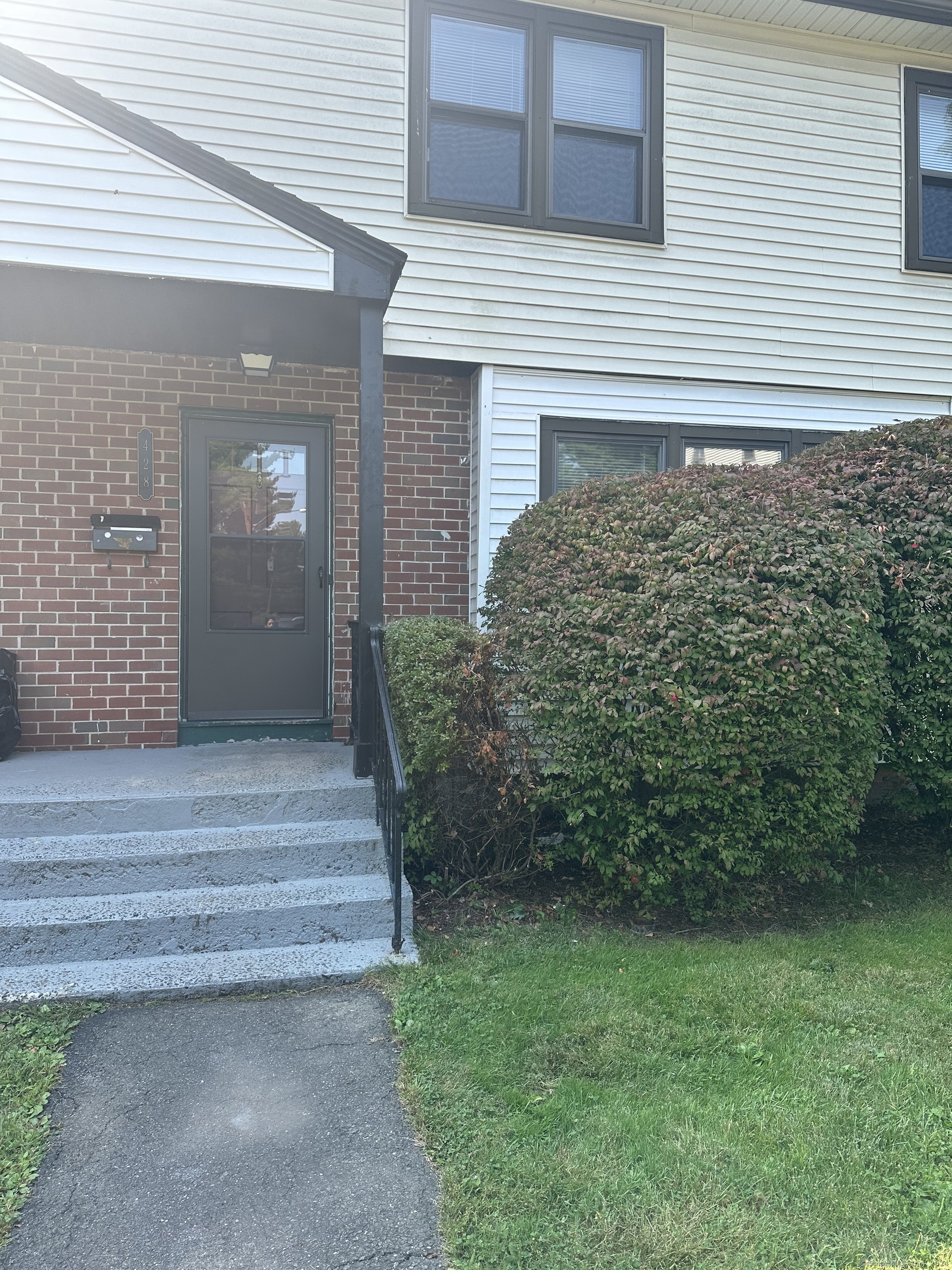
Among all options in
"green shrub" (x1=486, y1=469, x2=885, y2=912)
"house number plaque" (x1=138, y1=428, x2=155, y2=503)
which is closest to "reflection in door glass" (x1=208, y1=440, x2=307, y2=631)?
"house number plaque" (x1=138, y1=428, x2=155, y2=503)

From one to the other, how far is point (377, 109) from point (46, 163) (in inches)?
97.9

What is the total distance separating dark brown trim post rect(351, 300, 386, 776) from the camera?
469 centimetres

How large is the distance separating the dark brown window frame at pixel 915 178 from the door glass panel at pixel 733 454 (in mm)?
1851

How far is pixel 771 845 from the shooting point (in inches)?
155

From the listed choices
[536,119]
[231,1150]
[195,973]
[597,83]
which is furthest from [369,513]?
[597,83]

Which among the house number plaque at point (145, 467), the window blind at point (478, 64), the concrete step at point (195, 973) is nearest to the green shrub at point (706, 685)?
the concrete step at point (195, 973)

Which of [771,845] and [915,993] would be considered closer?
[915,993]

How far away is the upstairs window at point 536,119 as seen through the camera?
6148 millimetres

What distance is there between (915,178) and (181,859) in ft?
23.6

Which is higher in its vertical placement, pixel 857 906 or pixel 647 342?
pixel 647 342

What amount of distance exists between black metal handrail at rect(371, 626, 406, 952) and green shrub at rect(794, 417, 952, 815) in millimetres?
2383

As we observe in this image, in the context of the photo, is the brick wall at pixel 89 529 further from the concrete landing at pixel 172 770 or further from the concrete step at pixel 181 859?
the concrete step at pixel 181 859

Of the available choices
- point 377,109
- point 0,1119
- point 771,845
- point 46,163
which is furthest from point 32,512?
point 771,845

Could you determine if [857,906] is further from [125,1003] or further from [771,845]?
[125,1003]
